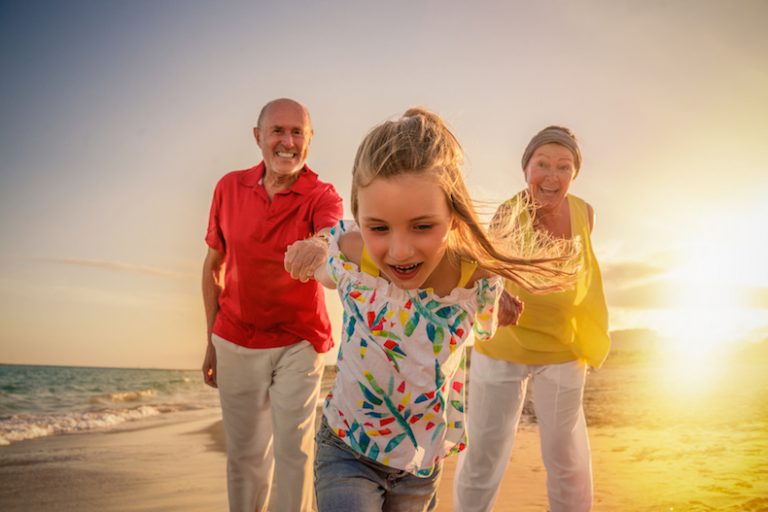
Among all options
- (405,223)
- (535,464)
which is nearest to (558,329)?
(405,223)

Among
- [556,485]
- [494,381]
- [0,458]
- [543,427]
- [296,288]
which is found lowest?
[0,458]

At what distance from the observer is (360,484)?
2219mm

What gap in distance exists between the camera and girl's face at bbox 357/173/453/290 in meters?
2.16

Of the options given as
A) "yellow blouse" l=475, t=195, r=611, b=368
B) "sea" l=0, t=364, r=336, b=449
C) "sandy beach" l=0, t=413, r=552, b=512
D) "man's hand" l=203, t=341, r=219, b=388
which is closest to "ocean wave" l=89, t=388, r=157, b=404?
"sea" l=0, t=364, r=336, b=449

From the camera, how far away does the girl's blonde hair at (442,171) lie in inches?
88.7

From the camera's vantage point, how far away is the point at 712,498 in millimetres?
4938

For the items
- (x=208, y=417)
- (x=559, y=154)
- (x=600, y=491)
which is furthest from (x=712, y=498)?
(x=208, y=417)

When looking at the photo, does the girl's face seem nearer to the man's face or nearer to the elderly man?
the elderly man

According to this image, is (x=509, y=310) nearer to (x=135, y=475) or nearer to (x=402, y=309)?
(x=402, y=309)

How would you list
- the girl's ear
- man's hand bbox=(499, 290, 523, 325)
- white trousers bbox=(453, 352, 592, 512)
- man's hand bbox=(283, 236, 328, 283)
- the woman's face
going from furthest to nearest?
the woman's face → white trousers bbox=(453, 352, 592, 512) → man's hand bbox=(499, 290, 523, 325) → man's hand bbox=(283, 236, 328, 283) → the girl's ear

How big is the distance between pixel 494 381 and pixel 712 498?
252 cm

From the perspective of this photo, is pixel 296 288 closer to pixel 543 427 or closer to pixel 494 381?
pixel 494 381

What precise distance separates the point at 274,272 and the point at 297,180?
0.60 meters

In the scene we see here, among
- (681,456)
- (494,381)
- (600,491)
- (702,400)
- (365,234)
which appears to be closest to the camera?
(365,234)
